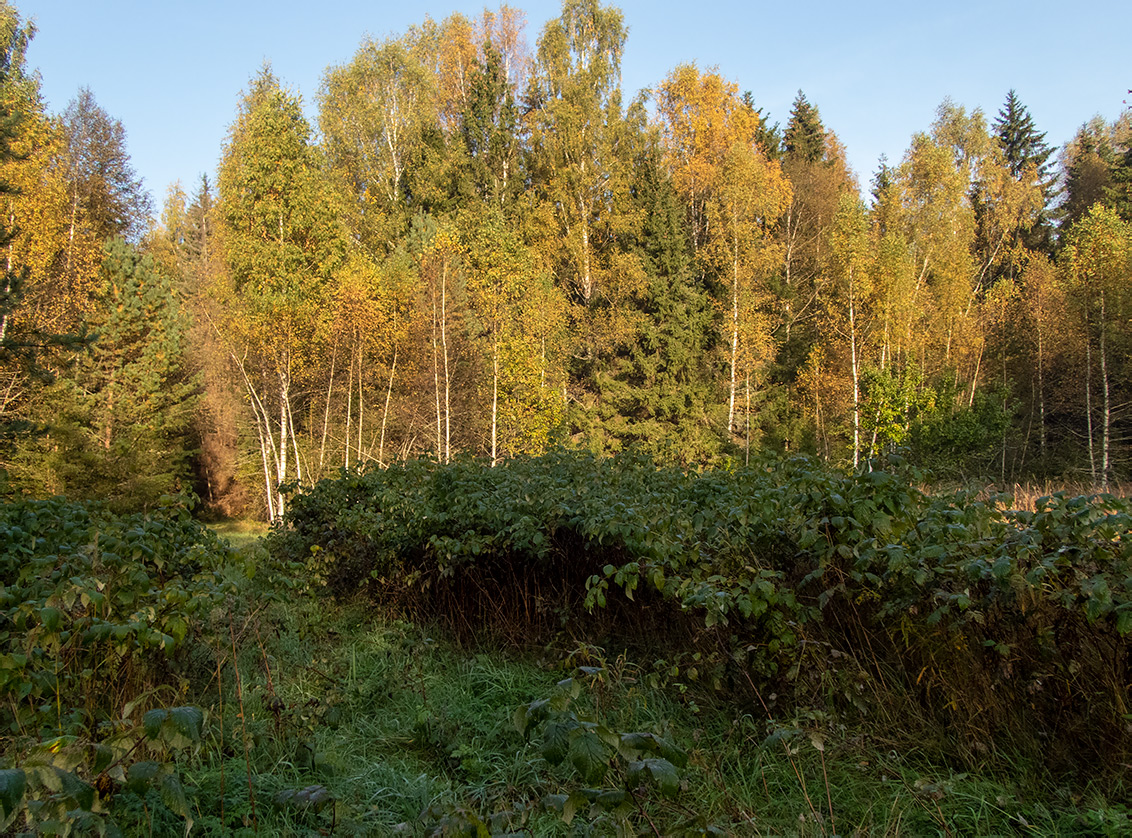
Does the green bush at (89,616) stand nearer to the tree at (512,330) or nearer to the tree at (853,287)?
the tree at (512,330)

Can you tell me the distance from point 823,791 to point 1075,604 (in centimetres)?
120

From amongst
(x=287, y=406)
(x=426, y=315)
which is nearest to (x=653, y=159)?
(x=426, y=315)

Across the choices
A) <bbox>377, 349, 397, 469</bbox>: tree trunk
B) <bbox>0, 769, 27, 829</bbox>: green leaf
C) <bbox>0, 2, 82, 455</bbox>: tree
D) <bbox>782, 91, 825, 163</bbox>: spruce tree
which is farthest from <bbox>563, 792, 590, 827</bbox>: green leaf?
<bbox>782, 91, 825, 163</bbox>: spruce tree

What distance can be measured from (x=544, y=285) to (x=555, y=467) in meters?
19.7

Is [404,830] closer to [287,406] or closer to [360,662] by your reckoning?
[360,662]

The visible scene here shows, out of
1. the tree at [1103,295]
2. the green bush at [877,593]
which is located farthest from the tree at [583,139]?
the green bush at [877,593]

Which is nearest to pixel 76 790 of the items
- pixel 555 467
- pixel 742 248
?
pixel 555 467

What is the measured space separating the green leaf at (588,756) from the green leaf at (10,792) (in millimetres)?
916

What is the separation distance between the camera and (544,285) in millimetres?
25188

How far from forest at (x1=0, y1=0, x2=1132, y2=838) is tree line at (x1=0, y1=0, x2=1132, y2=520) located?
0.54 ft

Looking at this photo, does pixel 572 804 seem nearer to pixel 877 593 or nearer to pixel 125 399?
pixel 877 593

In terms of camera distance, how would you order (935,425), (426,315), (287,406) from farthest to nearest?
1. (935,425)
2. (426,315)
3. (287,406)

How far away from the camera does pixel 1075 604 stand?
2568 millimetres

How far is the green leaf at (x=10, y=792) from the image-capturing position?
3.68ft
